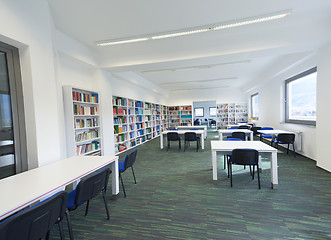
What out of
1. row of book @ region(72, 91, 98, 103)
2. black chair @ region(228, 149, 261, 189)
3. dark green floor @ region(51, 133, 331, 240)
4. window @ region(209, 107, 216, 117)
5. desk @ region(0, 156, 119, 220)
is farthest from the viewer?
window @ region(209, 107, 216, 117)

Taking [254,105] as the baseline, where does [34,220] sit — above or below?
below

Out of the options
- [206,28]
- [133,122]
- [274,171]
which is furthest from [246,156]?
[133,122]

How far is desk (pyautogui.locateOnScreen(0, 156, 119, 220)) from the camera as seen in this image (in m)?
1.37

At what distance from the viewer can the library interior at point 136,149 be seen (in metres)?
1.92

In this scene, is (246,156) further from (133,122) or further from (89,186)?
(133,122)

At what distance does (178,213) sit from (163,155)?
3298 mm

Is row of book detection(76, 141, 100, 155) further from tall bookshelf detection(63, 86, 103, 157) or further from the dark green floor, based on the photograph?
the dark green floor

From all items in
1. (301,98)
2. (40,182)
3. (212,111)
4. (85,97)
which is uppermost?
(85,97)

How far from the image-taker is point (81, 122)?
4.29 metres

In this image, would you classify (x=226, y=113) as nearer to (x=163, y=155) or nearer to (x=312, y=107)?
(x=312, y=107)

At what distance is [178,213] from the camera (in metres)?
2.28

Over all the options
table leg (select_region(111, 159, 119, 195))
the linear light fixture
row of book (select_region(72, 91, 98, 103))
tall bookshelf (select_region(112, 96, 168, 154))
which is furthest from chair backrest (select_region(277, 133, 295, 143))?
row of book (select_region(72, 91, 98, 103))

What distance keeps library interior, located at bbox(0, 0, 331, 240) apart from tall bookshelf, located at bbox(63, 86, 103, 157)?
31 mm

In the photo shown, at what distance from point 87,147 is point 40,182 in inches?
110
